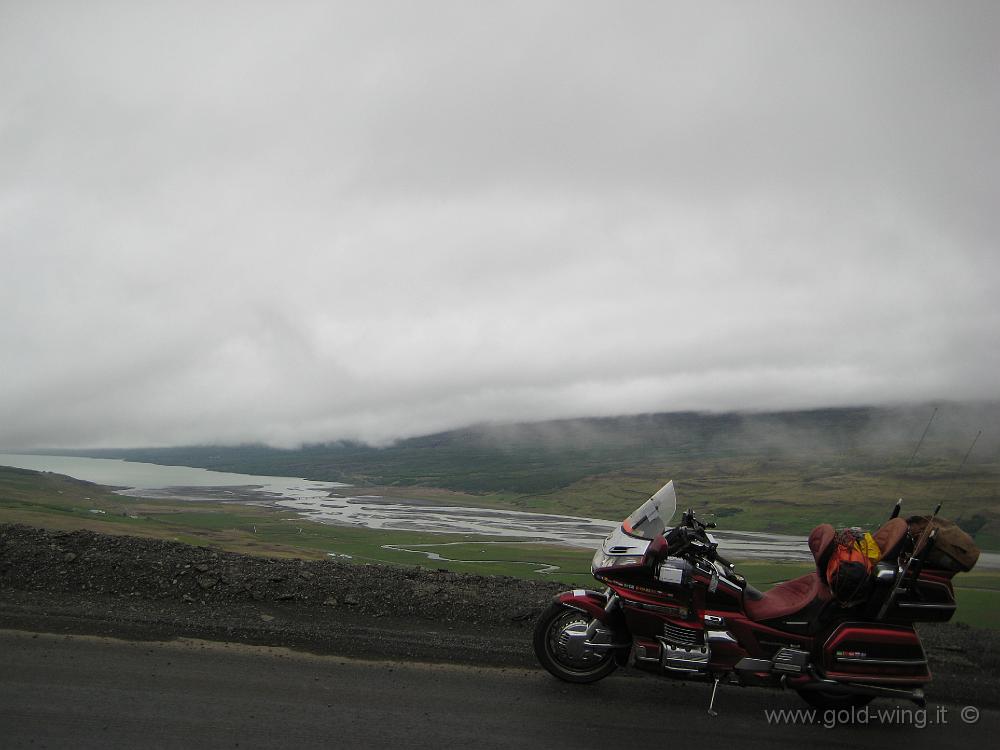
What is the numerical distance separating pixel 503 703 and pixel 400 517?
144505 mm

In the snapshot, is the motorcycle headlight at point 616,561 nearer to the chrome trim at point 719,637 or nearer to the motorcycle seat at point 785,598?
the chrome trim at point 719,637

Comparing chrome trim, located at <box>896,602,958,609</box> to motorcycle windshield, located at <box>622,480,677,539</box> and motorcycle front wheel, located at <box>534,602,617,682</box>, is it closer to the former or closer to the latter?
motorcycle windshield, located at <box>622,480,677,539</box>

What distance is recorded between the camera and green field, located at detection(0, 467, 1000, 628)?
58.9 metres

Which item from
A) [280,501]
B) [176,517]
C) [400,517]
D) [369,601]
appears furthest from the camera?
[280,501]

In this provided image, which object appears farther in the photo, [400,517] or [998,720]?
[400,517]

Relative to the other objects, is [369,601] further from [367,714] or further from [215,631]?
[367,714]

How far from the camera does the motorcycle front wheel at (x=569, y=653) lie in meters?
7.34

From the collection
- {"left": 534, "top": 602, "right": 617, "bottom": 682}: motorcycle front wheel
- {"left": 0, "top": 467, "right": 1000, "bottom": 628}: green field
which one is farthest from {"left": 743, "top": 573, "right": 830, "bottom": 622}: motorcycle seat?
{"left": 0, "top": 467, "right": 1000, "bottom": 628}: green field

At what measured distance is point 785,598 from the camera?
7488mm

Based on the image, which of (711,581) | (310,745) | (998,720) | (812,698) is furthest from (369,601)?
(998,720)

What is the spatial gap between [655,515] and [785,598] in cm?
180

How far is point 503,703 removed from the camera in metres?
6.61

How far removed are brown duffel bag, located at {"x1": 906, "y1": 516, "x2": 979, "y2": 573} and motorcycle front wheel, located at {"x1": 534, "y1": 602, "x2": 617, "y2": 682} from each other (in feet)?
11.8

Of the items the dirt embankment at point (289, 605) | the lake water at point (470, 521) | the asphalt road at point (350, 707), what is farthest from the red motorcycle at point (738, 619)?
the lake water at point (470, 521)
